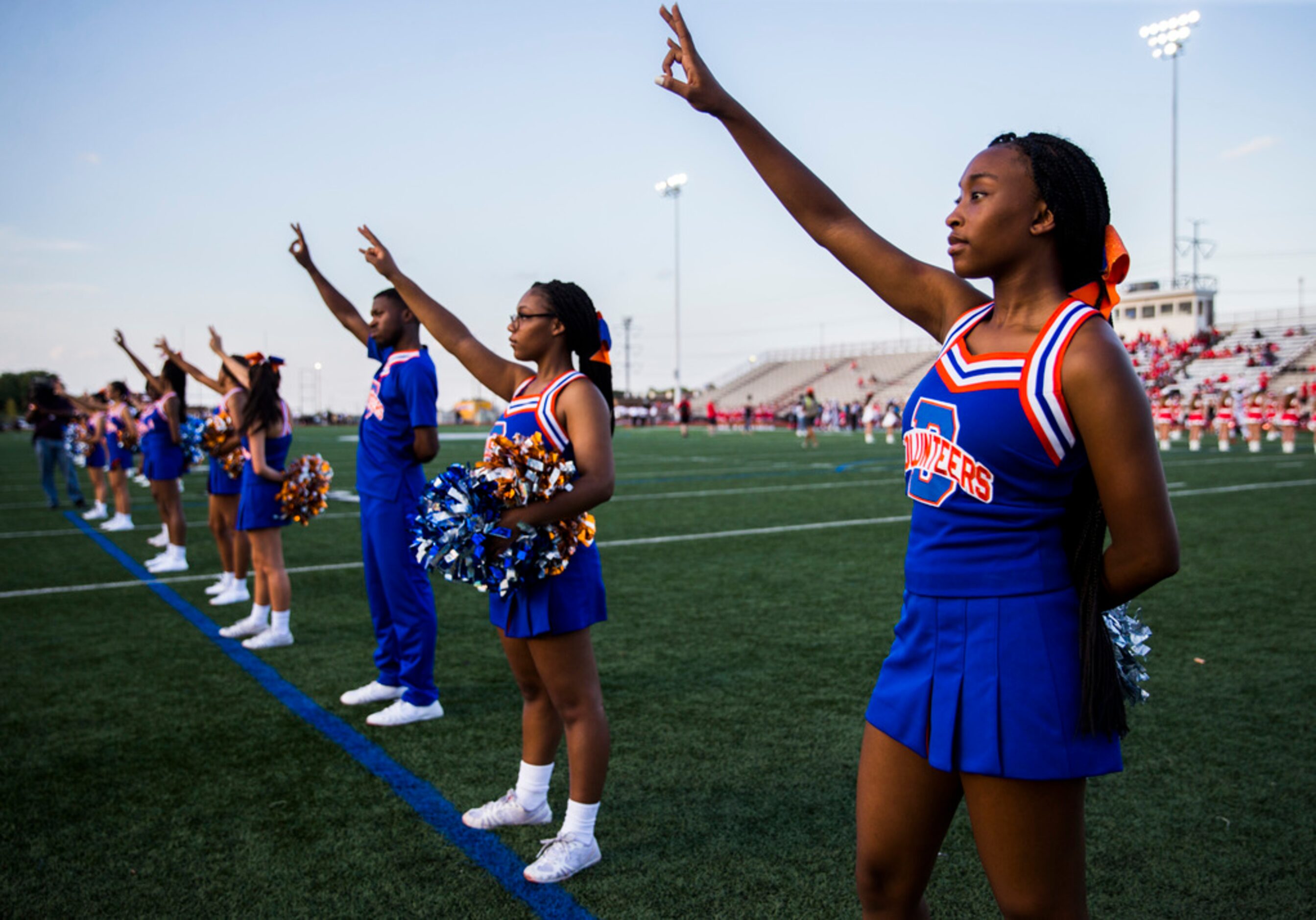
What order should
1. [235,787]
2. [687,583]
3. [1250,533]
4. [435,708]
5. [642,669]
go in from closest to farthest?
1. [235,787]
2. [435,708]
3. [642,669]
4. [687,583]
5. [1250,533]

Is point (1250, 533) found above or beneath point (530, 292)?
beneath

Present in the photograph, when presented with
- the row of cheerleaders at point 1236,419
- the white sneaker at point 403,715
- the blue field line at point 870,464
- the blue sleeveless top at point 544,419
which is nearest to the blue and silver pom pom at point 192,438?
the white sneaker at point 403,715

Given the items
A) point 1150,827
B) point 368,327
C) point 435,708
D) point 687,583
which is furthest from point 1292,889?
point 687,583

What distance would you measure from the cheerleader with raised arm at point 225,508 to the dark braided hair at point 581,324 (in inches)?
154

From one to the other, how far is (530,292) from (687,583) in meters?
4.66

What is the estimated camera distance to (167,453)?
861 cm

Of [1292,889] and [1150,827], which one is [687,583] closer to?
[1150,827]

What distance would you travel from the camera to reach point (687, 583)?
7.34m

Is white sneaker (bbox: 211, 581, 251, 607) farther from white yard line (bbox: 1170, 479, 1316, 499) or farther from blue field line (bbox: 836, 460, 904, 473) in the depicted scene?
blue field line (bbox: 836, 460, 904, 473)

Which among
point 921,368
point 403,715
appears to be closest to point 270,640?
point 403,715

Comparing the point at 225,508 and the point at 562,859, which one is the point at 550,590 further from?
the point at 225,508

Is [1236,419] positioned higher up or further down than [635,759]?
higher up

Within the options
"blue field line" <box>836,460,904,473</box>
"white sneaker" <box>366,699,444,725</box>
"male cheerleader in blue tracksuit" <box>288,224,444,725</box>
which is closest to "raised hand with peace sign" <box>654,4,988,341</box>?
"male cheerleader in blue tracksuit" <box>288,224,444,725</box>

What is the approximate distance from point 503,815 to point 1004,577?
2.15 metres
